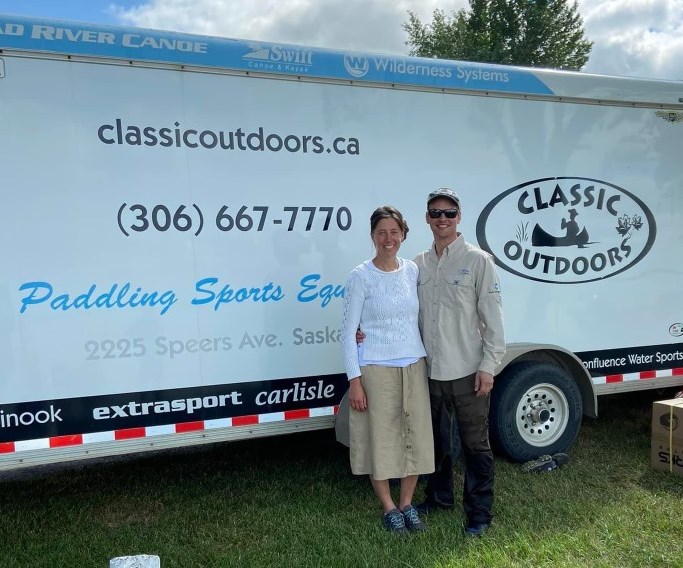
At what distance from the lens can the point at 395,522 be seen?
3262 millimetres

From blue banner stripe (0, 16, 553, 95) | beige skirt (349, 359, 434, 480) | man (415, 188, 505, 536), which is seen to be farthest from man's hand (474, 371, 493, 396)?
blue banner stripe (0, 16, 553, 95)

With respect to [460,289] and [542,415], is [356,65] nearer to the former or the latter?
[460,289]

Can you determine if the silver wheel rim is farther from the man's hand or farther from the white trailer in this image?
the man's hand

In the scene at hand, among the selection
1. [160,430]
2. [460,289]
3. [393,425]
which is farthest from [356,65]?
[160,430]

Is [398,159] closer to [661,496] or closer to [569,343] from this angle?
[569,343]

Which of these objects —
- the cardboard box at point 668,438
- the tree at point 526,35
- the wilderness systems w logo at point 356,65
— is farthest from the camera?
the tree at point 526,35

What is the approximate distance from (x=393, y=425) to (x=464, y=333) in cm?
63

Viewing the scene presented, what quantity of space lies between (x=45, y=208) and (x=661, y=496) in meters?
3.92

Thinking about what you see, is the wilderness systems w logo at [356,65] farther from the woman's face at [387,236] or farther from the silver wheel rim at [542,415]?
the silver wheel rim at [542,415]

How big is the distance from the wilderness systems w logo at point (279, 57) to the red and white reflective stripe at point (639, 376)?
3009mm

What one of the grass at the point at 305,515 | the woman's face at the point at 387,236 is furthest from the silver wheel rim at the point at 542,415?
the woman's face at the point at 387,236

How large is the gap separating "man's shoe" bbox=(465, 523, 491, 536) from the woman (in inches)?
9.5

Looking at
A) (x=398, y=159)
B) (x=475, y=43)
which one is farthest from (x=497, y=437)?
(x=475, y=43)

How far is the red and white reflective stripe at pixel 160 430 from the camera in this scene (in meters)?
3.13
